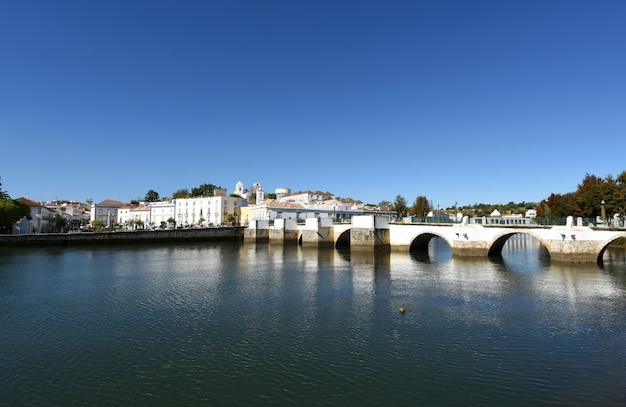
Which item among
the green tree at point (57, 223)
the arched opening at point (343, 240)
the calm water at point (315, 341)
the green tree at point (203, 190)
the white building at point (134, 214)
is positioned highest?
the green tree at point (203, 190)

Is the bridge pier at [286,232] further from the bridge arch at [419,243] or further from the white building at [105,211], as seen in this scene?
the white building at [105,211]

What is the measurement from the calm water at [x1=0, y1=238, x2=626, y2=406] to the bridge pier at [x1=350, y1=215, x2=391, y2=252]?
1802cm

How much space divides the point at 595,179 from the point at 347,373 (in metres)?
50.6

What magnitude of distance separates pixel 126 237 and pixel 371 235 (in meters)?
38.0

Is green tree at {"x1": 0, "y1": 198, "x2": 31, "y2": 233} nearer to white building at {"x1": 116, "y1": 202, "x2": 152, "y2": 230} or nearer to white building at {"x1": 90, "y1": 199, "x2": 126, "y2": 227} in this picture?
white building at {"x1": 116, "y1": 202, "x2": 152, "y2": 230}

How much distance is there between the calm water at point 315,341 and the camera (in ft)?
29.2

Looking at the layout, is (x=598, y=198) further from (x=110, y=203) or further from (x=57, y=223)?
(x=110, y=203)

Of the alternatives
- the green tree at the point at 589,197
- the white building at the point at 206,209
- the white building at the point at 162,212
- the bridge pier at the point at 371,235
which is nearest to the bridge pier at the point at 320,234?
the bridge pier at the point at 371,235

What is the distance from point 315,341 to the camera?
40.3ft

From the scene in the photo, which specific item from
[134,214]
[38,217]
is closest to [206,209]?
[134,214]

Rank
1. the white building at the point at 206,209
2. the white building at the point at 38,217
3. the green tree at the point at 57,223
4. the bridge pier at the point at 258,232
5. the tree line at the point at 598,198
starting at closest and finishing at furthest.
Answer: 1. the tree line at the point at 598,198
2. the bridge pier at the point at 258,232
3. the white building at the point at 38,217
4. the green tree at the point at 57,223
5. the white building at the point at 206,209

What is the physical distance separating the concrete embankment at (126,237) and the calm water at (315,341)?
3242 cm

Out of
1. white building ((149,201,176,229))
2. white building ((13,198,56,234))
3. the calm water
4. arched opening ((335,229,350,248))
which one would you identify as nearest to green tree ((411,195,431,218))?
arched opening ((335,229,350,248))

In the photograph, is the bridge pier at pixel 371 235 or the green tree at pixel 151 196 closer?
the bridge pier at pixel 371 235
